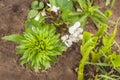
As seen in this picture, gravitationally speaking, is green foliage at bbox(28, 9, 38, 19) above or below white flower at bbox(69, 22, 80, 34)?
above

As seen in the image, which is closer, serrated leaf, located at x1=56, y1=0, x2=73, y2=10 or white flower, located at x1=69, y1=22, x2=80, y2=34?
white flower, located at x1=69, y1=22, x2=80, y2=34

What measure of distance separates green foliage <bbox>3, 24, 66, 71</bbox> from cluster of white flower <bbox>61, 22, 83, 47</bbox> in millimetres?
59

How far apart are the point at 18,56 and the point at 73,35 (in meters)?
0.39

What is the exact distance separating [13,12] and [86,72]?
0.64m

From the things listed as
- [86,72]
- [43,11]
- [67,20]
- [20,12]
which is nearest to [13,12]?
[20,12]

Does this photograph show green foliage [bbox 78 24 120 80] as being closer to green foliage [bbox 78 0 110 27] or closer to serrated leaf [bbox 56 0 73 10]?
green foliage [bbox 78 0 110 27]

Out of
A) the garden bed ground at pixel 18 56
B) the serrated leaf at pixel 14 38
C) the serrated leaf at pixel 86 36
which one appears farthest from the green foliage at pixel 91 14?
the serrated leaf at pixel 14 38

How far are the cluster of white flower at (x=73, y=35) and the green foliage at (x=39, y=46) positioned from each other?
0.06 metres

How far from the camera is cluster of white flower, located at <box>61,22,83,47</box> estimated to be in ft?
6.82

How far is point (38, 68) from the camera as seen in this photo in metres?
2.06

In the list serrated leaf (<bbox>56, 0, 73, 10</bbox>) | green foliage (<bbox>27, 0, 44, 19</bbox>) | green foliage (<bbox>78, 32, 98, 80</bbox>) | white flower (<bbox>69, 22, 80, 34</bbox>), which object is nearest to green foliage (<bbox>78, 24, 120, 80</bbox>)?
green foliage (<bbox>78, 32, 98, 80</bbox>)

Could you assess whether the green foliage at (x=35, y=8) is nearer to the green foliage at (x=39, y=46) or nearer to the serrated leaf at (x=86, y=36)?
the green foliage at (x=39, y=46)

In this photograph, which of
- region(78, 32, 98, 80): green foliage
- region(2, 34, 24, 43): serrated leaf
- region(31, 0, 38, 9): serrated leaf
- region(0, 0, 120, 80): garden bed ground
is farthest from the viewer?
region(31, 0, 38, 9): serrated leaf

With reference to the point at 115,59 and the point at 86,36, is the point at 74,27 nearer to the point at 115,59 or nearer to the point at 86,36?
the point at 86,36
